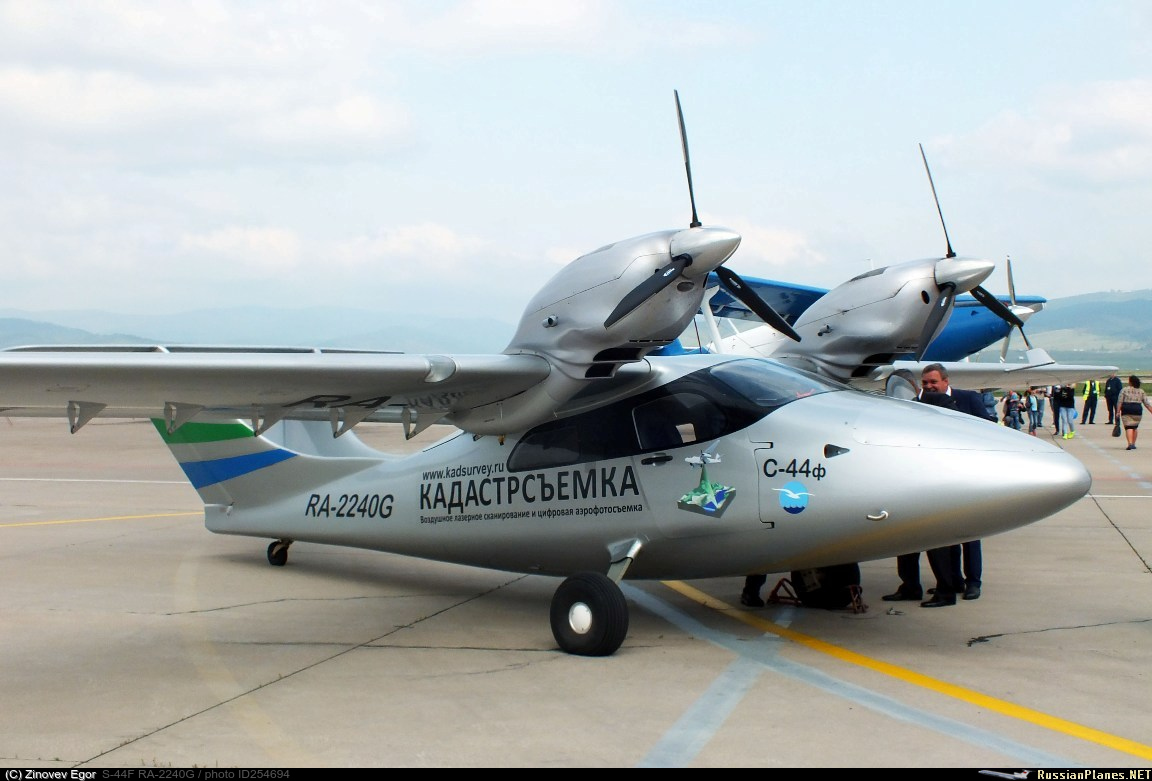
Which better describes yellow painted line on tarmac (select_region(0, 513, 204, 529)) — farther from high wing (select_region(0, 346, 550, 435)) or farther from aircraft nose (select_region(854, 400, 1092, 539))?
aircraft nose (select_region(854, 400, 1092, 539))

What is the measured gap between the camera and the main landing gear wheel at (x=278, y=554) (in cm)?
1070

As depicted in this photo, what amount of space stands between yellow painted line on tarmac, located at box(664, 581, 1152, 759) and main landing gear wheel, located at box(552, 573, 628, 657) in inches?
57.9

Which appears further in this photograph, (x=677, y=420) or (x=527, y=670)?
(x=677, y=420)

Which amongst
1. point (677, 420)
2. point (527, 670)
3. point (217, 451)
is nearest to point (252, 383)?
point (527, 670)

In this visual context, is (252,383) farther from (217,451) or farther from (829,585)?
(829,585)

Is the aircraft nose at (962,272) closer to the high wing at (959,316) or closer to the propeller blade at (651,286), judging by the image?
the propeller blade at (651,286)

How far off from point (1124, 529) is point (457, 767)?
11.1 metres

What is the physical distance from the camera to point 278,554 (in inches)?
422

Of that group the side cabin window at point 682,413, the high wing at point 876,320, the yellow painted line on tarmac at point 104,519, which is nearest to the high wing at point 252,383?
the side cabin window at point 682,413

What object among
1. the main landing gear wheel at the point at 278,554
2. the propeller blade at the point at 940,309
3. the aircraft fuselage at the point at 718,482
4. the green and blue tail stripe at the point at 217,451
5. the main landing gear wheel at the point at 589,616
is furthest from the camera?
the main landing gear wheel at the point at 278,554

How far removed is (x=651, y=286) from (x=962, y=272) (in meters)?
3.89

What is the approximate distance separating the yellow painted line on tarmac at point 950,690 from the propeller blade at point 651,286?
284 cm

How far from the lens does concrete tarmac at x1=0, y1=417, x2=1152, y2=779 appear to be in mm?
5027

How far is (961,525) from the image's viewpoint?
654cm
